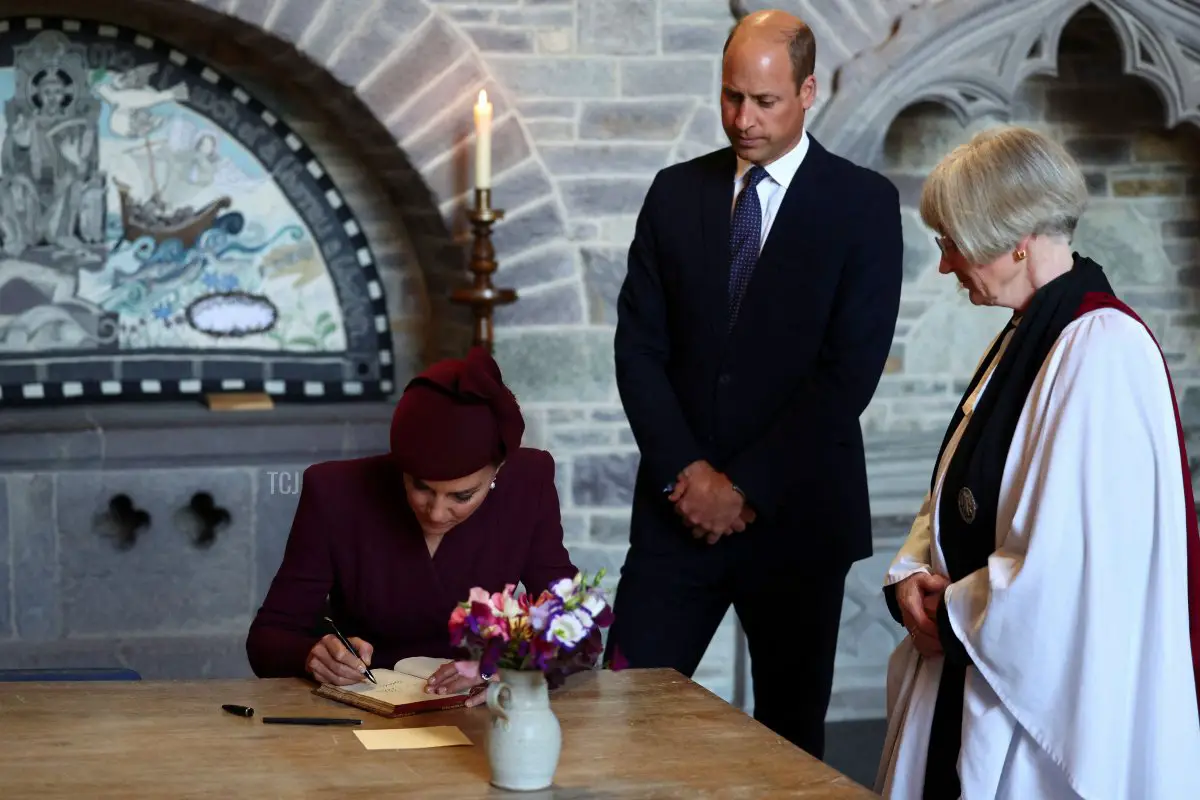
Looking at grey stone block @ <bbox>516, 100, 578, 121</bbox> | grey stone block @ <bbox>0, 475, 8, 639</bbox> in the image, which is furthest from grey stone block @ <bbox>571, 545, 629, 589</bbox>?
grey stone block @ <bbox>0, 475, 8, 639</bbox>

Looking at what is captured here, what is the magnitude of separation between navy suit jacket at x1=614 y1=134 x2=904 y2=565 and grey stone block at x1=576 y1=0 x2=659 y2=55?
1.57m

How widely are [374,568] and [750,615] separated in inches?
36.4

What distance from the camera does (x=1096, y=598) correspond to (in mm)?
2215

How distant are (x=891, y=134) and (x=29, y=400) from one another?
2.88m

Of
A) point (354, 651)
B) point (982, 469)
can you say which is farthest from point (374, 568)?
point (982, 469)

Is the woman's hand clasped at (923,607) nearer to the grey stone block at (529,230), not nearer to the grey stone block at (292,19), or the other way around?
the grey stone block at (529,230)

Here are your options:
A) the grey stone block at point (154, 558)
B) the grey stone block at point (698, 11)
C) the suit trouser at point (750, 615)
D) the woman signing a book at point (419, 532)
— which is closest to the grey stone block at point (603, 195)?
the grey stone block at point (698, 11)

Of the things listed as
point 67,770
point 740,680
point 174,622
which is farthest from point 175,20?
point 67,770

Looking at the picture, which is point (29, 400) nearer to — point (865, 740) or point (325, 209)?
point (325, 209)

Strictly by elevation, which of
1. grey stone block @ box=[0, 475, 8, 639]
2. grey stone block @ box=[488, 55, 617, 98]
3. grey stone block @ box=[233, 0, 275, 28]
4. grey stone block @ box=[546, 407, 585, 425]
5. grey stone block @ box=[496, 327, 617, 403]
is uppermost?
grey stone block @ box=[233, 0, 275, 28]

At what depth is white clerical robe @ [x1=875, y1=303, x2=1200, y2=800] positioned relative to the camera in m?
2.22

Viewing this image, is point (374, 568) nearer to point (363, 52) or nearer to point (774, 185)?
point (774, 185)

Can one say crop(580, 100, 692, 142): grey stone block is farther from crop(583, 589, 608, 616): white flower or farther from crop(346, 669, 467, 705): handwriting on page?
crop(583, 589, 608, 616): white flower

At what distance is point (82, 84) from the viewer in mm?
4867
